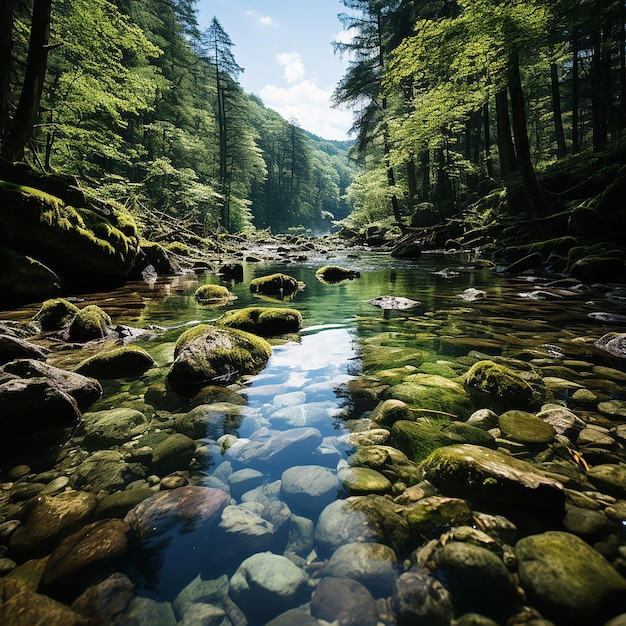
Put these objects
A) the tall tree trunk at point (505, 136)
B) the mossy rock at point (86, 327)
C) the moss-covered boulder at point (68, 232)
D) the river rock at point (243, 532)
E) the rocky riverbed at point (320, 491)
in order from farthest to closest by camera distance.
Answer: the tall tree trunk at point (505, 136)
the moss-covered boulder at point (68, 232)
the mossy rock at point (86, 327)
the river rock at point (243, 532)
the rocky riverbed at point (320, 491)

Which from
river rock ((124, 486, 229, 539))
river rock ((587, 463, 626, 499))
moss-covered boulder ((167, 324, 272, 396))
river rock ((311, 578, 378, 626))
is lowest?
river rock ((311, 578, 378, 626))

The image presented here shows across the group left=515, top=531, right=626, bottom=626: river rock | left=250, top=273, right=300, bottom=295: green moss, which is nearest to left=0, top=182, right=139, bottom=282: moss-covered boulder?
left=250, top=273, right=300, bottom=295: green moss

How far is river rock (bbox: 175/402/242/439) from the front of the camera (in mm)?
2496

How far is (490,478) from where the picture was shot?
68.4 inches

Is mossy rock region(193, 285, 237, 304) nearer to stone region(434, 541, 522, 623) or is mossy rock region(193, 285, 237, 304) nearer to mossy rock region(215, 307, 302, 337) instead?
mossy rock region(215, 307, 302, 337)

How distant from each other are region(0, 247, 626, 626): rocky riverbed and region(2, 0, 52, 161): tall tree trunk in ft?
21.7

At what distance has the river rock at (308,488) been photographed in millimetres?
1799

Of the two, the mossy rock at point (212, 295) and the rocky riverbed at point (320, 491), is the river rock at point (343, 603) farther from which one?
the mossy rock at point (212, 295)

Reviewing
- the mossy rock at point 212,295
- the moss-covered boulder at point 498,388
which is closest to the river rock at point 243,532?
the moss-covered boulder at point 498,388

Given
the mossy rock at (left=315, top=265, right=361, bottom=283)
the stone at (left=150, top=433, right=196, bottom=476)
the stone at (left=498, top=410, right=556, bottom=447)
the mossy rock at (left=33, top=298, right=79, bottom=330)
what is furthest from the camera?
the mossy rock at (left=315, top=265, right=361, bottom=283)

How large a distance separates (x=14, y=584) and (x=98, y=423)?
1344 mm

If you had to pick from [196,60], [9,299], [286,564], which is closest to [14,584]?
[286,564]

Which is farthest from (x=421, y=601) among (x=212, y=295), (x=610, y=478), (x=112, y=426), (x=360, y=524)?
(x=212, y=295)

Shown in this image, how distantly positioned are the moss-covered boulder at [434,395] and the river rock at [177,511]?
1614mm
